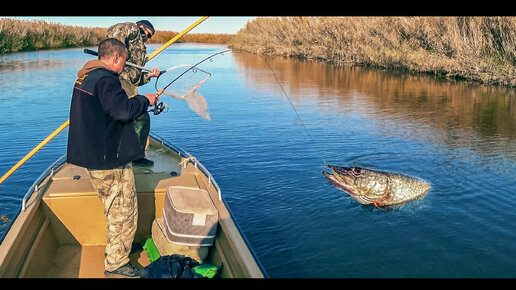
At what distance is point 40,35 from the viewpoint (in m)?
42.6

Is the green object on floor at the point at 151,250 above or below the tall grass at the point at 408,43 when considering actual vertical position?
below

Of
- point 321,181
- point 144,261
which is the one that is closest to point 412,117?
point 321,181

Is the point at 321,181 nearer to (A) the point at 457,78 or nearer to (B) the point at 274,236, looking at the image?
(B) the point at 274,236

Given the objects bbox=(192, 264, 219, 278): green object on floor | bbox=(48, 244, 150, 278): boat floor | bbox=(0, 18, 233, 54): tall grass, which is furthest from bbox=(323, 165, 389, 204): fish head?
bbox=(0, 18, 233, 54): tall grass

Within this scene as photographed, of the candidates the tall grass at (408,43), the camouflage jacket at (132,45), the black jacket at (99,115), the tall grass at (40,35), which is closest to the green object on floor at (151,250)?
the black jacket at (99,115)

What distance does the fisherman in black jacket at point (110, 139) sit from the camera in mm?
3822

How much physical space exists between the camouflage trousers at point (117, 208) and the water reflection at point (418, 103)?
8617 mm

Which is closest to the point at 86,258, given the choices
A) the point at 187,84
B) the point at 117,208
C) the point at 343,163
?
the point at 117,208

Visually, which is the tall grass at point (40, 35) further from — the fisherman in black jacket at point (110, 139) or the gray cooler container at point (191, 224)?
the gray cooler container at point (191, 224)

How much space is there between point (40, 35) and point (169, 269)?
43615mm

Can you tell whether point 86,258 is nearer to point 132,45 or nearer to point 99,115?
point 99,115

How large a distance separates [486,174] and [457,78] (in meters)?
15.0

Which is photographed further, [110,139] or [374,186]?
[374,186]

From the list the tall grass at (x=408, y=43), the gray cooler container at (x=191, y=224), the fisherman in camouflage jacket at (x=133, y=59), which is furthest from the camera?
the tall grass at (x=408, y=43)
